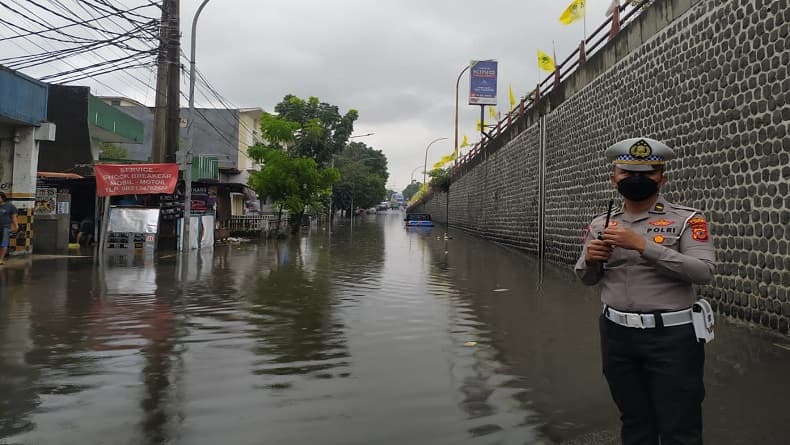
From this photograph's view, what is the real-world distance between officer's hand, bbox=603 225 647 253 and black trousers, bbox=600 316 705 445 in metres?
0.40

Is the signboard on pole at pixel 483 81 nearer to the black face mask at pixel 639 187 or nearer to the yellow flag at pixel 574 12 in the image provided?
the yellow flag at pixel 574 12

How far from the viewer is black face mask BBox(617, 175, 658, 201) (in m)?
2.77

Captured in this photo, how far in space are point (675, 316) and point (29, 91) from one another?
1574 cm

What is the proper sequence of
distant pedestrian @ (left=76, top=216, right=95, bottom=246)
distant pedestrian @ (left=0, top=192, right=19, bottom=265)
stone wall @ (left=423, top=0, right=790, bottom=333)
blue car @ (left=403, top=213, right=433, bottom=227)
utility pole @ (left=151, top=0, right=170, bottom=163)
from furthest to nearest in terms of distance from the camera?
blue car @ (left=403, top=213, right=433, bottom=227), distant pedestrian @ (left=76, top=216, right=95, bottom=246), utility pole @ (left=151, top=0, right=170, bottom=163), distant pedestrian @ (left=0, top=192, right=19, bottom=265), stone wall @ (left=423, top=0, right=790, bottom=333)

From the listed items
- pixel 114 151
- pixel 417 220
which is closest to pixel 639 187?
pixel 114 151

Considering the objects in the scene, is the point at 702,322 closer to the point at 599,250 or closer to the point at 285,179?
the point at 599,250

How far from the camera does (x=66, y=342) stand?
615 cm

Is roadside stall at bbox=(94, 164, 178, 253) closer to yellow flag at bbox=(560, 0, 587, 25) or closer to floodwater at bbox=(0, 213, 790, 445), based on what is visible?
floodwater at bbox=(0, 213, 790, 445)

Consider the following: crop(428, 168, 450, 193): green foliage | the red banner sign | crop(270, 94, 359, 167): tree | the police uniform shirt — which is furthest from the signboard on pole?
the police uniform shirt

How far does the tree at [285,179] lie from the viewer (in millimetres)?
26750

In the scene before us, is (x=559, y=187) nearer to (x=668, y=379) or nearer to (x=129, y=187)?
(x=129, y=187)

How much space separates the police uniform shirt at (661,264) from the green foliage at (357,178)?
180ft

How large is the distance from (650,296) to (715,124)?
6.83 m

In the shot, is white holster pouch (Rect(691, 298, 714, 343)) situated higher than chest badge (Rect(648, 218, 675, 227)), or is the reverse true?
A: chest badge (Rect(648, 218, 675, 227))
